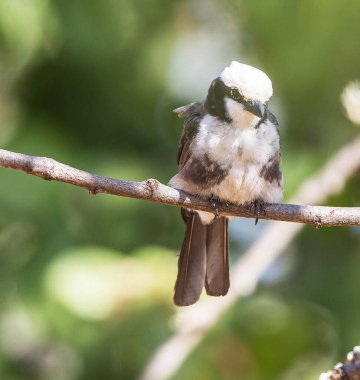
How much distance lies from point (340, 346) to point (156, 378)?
3.08 ft

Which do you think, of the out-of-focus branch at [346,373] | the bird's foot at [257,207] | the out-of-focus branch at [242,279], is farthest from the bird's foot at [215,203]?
the out-of-focus branch at [346,373]

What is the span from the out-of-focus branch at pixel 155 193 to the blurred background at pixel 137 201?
3.20ft

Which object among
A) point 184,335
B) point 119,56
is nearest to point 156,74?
point 119,56

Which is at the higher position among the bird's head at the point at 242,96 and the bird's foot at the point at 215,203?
the bird's head at the point at 242,96

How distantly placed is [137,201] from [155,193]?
1.74m

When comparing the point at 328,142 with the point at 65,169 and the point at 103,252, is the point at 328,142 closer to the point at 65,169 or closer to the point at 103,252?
the point at 103,252

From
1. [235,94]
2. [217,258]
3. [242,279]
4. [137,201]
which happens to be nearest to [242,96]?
[235,94]

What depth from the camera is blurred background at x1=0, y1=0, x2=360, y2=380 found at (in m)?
4.19

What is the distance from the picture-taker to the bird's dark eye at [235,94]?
3.60 metres

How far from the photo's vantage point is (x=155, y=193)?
2.92 m

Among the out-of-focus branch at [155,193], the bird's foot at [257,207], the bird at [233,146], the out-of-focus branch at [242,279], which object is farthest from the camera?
the out-of-focus branch at [242,279]

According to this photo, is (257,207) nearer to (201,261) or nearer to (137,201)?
(201,261)

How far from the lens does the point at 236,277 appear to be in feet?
13.6

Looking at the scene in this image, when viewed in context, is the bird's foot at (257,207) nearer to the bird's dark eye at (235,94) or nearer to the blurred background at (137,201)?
the bird's dark eye at (235,94)
